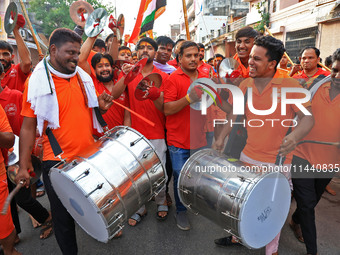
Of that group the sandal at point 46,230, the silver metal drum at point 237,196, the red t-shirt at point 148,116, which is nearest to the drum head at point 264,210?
the silver metal drum at point 237,196

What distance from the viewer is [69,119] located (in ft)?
6.97

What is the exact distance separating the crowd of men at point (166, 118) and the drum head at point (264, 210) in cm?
29

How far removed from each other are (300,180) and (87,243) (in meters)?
2.51

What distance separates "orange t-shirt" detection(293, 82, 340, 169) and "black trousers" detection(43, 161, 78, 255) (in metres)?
2.54

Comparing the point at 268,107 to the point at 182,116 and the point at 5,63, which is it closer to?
the point at 182,116

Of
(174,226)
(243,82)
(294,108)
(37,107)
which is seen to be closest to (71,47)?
(37,107)

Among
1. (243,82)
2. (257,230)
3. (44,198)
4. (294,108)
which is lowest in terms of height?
(44,198)

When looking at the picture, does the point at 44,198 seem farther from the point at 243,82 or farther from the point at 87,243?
the point at 243,82

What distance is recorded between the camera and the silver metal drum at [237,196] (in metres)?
1.84

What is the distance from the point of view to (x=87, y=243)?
Answer: 2.80 meters

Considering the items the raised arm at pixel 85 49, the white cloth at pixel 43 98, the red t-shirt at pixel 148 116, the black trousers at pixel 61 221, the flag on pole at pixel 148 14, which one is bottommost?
the black trousers at pixel 61 221

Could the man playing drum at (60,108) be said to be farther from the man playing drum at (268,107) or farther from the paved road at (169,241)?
the man playing drum at (268,107)

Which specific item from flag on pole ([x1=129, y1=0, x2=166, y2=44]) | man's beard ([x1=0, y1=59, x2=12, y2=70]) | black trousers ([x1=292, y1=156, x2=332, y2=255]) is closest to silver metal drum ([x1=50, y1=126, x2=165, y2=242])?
black trousers ([x1=292, y1=156, x2=332, y2=255])

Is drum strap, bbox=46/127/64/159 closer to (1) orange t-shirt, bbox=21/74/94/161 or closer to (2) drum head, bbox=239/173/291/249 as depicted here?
(1) orange t-shirt, bbox=21/74/94/161
